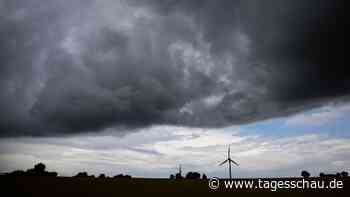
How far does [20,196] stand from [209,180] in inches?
957

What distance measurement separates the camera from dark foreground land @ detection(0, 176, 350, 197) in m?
52.2

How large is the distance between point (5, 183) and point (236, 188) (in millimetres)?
30360

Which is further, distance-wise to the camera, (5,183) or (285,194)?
(5,183)

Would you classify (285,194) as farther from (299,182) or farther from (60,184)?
(60,184)

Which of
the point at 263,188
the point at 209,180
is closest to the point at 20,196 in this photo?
the point at 209,180

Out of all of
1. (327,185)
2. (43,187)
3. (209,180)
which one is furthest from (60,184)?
(327,185)

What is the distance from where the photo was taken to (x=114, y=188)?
52.8 meters

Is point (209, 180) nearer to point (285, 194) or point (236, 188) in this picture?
point (236, 188)

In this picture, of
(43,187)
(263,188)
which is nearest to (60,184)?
(43,187)

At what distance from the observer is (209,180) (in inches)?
2117

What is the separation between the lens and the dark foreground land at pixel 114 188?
5222 centimetres

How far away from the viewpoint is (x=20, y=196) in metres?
52.6

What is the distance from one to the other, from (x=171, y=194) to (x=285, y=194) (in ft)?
46.3

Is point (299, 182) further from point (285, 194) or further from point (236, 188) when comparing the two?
point (236, 188)
